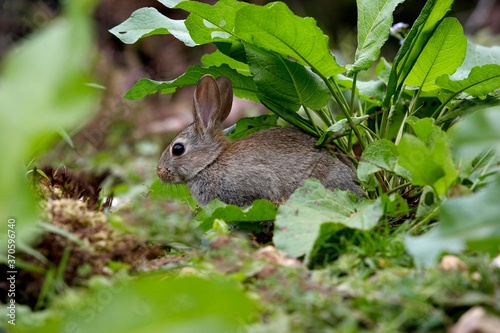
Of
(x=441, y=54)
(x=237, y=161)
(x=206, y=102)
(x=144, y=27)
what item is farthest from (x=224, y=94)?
(x=441, y=54)

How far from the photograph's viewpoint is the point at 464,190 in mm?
3305

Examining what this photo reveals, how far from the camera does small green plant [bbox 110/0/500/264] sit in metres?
3.66

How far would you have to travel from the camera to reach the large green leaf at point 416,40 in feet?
13.4

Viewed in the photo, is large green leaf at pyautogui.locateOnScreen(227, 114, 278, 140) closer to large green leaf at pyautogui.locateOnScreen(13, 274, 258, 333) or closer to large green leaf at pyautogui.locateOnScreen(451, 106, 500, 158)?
large green leaf at pyautogui.locateOnScreen(451, 106, 500, 158)

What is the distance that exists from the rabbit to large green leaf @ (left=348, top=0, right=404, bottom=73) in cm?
65

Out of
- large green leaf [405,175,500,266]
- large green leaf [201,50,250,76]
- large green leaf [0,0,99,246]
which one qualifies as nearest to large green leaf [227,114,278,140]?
large green leaf [201,50,250,76]

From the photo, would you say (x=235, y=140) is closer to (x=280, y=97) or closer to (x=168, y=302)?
(x=280, y=97)

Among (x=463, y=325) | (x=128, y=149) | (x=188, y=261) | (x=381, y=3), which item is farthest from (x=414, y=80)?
(x=128, y=149)

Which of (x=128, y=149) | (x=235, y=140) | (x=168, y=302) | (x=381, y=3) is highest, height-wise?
(x=381, y=3)

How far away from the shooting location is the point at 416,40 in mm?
4246

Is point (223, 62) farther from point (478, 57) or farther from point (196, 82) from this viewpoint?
point (478, 57)

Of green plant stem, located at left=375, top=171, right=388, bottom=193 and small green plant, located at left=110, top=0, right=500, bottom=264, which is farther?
green plant stem, located at left=375, top=171, right=388, bottom=193

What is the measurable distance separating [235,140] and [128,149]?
3078 mm

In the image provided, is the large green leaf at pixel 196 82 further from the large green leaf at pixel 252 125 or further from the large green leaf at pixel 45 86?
the large green leaf at pixel 45 86
